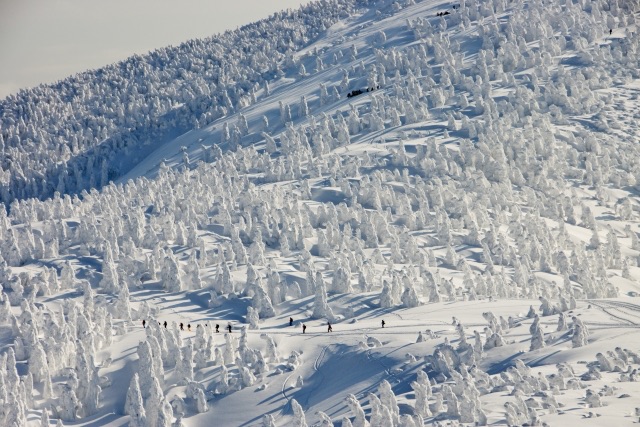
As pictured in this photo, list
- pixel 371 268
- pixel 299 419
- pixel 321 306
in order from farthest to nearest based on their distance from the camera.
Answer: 1. pixel 371 268
2. pixel 321 306
3. pixel 299 419

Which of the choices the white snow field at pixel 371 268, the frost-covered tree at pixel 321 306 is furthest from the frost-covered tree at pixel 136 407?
the frost-covered tree at pixel 321 306

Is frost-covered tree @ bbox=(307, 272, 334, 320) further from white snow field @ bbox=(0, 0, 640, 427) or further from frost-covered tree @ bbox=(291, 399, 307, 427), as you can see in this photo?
frost-covered tree @ bbox=(291, 399, 307, 427)

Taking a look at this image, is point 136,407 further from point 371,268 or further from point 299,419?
point 371,268

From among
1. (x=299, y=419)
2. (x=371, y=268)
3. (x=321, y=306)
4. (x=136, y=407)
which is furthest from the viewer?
(x=371, y=268)

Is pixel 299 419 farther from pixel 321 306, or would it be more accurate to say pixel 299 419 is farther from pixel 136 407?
pixel 321 306

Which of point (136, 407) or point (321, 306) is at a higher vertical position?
point (136, 407)

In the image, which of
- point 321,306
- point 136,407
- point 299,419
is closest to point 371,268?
point 321,306

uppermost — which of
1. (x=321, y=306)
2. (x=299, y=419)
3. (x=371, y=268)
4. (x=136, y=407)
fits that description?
(x=136, y=407)

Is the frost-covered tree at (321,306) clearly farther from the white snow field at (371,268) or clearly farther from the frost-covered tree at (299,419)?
the frost-covered tree at (299,419)

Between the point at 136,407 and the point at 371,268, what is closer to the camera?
the point at 136,407
